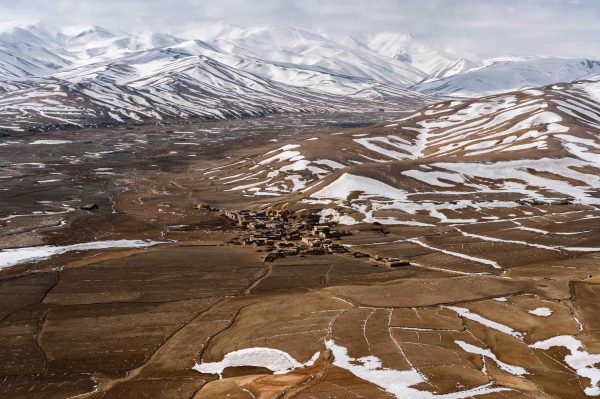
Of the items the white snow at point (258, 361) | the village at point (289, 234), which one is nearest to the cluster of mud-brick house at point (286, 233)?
the village at point (289, 234)

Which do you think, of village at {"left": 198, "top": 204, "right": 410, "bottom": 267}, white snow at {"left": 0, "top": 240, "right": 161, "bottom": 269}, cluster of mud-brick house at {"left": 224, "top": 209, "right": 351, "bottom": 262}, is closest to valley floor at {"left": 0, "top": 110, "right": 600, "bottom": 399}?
A: white snow at {"left": 0, "top": 240, "right": 161, "bottom": 269}

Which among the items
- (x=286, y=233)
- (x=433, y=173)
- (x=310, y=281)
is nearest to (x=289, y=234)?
(x=286, y=233)

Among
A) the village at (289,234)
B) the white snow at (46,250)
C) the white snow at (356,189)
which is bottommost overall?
the village at (289,234)

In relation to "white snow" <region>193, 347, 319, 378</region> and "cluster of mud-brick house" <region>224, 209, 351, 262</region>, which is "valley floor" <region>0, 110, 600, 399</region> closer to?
"white snow" <region>193, 347, 319, 378</region>

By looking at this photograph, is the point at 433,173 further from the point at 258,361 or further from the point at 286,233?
the point at 258,361

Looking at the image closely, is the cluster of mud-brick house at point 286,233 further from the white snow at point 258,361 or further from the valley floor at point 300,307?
the white snow at point 258,361

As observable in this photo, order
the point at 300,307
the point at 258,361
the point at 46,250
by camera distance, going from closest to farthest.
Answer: the point at 258,361
the point at 300,307
the point at 46,250
